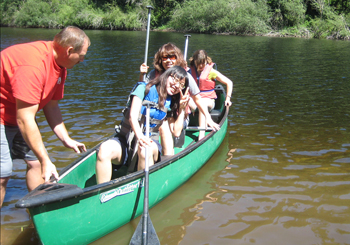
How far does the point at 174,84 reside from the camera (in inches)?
146

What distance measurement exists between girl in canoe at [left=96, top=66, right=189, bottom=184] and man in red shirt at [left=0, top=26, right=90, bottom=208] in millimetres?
822

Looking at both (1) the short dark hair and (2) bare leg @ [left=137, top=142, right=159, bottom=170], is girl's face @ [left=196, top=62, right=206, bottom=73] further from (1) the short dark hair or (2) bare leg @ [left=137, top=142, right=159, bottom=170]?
(1) the short dark hair

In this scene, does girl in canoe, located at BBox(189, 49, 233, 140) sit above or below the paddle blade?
above

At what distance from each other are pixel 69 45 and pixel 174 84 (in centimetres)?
143

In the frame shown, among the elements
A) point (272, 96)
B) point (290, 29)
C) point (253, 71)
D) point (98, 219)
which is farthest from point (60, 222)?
point (290, 29)

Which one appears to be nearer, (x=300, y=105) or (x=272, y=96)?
(x=300, y=105)

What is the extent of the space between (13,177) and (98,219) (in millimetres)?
1944

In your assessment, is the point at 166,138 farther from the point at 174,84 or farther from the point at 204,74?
the point at 204,74

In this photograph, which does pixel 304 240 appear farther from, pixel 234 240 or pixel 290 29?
pixel 290 29

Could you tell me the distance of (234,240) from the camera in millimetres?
3383

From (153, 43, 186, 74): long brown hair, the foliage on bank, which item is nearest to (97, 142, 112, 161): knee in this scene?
(153, 43, 186, 74): long brown hair

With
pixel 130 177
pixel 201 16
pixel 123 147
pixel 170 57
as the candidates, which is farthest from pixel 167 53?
pixel 201 16

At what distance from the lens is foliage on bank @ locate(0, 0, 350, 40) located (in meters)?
35.8

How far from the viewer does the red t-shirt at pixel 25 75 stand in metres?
2.26
